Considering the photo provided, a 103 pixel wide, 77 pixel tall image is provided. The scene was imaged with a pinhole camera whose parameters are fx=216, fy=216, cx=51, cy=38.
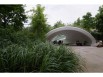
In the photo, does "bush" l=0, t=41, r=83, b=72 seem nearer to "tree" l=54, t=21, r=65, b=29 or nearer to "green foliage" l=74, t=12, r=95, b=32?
"green foliage" l=74, t=12, r=95, b=32

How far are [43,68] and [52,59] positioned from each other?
0.31 meters

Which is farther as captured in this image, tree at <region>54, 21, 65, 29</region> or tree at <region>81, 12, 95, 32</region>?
tree at <region>54, 21, 65, 29</region>

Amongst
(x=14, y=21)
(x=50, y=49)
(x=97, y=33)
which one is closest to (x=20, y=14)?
(x=14, y=21)

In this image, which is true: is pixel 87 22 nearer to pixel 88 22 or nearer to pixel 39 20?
pixel 88 22

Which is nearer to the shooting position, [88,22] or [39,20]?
[39,20]

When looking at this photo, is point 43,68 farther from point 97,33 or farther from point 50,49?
point 97,33

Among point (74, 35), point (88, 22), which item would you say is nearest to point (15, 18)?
point (74, 35)

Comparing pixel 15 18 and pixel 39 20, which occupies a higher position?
pixel 39 20

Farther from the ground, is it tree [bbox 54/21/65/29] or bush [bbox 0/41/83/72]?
tree [bbox 54/21/65/29]

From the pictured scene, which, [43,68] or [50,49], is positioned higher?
[50,49]

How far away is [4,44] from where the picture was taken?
6.76 meters

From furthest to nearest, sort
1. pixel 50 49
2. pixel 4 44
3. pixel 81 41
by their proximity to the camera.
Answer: pixel 81 41
pixel 4 44
pixel 50 49

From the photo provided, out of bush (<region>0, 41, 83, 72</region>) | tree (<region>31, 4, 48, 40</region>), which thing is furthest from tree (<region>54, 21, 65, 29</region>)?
bush (<region>0, 41, 83, 72</region>)

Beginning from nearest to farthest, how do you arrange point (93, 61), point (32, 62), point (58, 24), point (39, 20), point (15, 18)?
point (32, 62)
point (93, 61)
point (15, 18)
point (39, 20)
point (58, 24)
